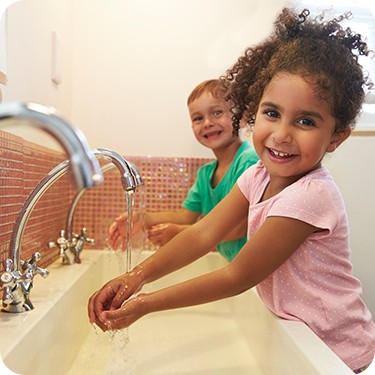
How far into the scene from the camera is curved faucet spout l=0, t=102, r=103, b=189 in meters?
0.26

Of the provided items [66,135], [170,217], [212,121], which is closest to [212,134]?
[212,121]

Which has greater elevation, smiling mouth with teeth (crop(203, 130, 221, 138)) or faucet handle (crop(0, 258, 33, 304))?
smiling mouth with teeth (crop(203, 130, 221, 138))

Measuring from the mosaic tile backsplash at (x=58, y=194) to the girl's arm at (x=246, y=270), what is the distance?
0.94ft

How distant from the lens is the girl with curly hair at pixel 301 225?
78 centimetres

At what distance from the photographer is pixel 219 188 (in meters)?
1.53

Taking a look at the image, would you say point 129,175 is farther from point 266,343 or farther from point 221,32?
point 221,32

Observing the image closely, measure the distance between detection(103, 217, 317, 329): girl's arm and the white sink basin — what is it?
0.10m

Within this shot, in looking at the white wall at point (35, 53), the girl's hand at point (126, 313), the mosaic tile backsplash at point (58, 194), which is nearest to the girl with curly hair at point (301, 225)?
the girl's hand at point (126, 313)

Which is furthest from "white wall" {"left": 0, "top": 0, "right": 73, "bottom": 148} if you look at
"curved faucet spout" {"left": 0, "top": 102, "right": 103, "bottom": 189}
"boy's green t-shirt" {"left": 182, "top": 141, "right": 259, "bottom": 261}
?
"curved faucet spout" {"left": 0, "top": 102, "right": 103, "bottom": 189}

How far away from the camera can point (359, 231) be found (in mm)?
1688

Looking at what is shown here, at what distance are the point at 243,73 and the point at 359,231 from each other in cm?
86

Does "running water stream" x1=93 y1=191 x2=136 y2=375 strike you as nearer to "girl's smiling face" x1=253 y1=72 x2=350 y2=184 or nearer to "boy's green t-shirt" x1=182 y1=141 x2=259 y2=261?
"girl's smiling face" x1=253 y1=72 x2=350 y2=184

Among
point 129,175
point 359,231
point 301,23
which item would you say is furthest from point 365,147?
point 129,175

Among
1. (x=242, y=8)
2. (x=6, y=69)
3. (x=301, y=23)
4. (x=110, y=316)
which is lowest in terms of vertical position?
(x=110, y=316)
